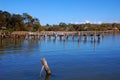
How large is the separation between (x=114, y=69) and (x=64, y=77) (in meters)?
7.43

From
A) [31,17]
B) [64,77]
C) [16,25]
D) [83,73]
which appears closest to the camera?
[64,77]

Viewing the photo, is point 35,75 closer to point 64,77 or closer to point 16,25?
point 64,77

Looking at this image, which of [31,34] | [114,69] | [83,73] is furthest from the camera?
[31,34]

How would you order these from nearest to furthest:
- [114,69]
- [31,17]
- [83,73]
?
[83,73], [114,69], [31,17]

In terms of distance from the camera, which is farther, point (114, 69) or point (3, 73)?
point (114, 69)

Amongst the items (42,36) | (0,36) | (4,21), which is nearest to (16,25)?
(4,21)

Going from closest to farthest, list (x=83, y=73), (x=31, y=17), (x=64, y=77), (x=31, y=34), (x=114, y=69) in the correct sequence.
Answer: (x=64, y=77) < (x=83, y=73) < (x=114, y=69) < (x=31, y=34) < (x=31, y=17)

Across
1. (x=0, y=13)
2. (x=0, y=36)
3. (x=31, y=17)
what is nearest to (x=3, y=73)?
(x=0, y=36)

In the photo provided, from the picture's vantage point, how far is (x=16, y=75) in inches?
1069

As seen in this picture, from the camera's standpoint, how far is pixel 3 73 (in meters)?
28.4

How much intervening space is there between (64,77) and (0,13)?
104m

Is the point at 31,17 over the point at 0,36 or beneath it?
over

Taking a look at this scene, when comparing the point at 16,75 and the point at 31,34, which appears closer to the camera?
the point at 16,75

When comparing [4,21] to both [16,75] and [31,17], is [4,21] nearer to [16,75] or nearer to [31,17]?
[31,17]
